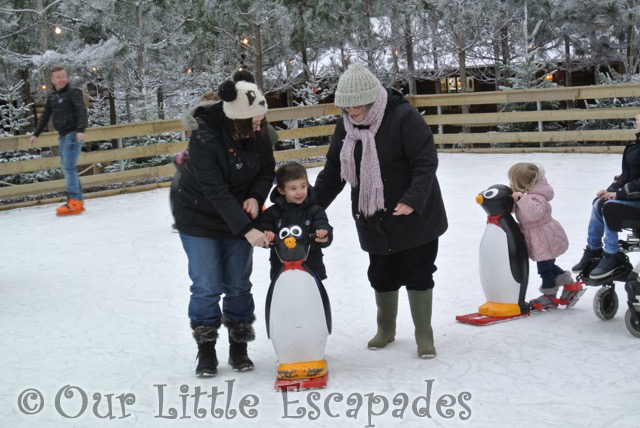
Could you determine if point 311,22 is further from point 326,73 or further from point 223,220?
point 223,220

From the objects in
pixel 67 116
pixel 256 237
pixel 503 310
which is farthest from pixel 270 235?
pixel 67 116

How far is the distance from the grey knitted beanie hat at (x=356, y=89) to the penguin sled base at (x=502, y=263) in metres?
1.15

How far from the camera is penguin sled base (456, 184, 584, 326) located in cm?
493

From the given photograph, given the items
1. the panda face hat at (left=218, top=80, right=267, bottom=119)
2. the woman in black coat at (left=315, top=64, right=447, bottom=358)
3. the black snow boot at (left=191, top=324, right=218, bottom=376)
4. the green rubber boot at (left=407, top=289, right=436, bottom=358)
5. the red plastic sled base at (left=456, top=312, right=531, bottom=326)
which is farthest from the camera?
the red plastic sled base at (left=456, top=312, right=531, bottom=326)

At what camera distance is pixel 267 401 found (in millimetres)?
3855

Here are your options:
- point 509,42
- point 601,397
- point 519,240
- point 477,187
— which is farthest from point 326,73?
point 601,397

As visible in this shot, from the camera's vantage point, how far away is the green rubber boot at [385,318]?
14.9 ft

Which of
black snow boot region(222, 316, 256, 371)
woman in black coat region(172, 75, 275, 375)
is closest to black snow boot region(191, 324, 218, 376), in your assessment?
woman in black coat region(172, 75, 275, 375)

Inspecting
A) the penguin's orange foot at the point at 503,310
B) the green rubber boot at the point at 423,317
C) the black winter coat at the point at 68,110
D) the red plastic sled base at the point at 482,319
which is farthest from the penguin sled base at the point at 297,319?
the black winter coat at the point at 68,110

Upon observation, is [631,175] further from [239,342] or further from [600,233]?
[239,342]

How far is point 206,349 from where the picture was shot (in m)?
4.24

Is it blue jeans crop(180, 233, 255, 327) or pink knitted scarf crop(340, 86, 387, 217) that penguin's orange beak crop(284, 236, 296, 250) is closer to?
blue jeans crop(180, 233, 255, 327)

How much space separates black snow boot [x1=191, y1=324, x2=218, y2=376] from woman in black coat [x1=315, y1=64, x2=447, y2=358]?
2.98 feet

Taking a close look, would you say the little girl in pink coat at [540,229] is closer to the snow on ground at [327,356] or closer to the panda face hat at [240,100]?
the snow on ground at [327,356]
